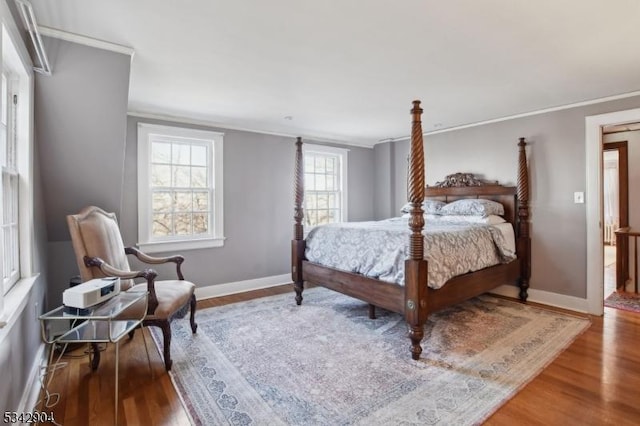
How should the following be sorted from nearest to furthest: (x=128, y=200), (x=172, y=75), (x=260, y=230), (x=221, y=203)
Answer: (x=172, y=75) → (x=128, y=200) → (x=221, y=203) → (x=260, y=230)

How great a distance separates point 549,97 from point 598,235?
4.86 ft

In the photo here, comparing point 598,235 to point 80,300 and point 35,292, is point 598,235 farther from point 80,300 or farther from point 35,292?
point 35,292

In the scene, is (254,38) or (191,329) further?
(191,329)

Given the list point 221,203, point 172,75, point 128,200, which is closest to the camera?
point 172,75

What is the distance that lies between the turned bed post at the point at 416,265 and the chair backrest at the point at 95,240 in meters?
2.22

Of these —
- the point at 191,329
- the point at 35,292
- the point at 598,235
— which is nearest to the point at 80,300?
the point at 35,292

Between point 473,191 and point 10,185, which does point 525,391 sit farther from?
point 10,185

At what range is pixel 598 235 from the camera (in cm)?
330

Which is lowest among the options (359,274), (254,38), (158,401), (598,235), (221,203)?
(158,401)

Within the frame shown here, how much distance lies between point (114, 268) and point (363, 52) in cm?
239

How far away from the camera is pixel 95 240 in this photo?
2.39m

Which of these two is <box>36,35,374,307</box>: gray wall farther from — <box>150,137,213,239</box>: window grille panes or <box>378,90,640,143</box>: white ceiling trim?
<box>378,90,640,143</box>: white ceiling trim

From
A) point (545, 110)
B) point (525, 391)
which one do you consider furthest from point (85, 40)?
point (545, 110)

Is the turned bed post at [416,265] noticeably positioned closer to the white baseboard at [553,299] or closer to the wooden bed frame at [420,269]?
the wooden bed frame at [420,269]
